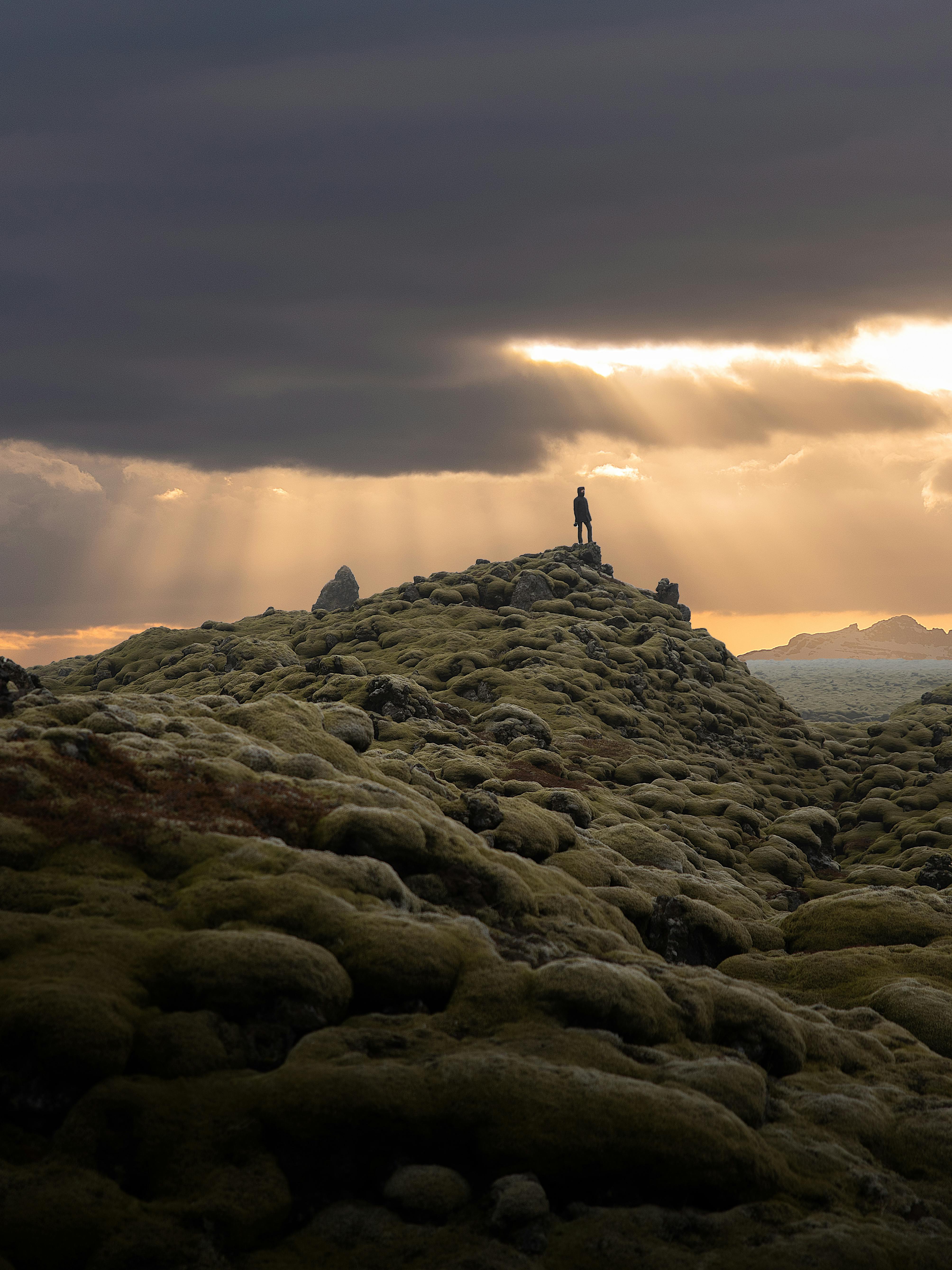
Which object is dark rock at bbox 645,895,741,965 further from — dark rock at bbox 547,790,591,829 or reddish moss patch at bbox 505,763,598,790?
reddish moss patch at bbox 505,763,598,790

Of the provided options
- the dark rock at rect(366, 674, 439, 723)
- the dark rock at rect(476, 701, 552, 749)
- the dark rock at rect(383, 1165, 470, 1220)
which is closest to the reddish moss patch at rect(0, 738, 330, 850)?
the dark rock at rect(383, 1165, 470, 1220)

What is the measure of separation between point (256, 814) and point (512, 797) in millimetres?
28739

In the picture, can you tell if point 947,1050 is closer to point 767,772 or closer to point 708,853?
point 708,853

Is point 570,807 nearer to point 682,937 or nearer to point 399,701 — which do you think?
point 682,937

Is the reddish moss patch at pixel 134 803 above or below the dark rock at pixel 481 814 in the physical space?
above

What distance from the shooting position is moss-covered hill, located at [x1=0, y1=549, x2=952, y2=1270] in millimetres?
22125

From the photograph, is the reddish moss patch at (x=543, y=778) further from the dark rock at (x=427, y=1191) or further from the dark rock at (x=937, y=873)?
the dark rock at (x=427, y=1191)

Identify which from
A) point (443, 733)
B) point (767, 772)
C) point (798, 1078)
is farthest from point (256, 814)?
point (767, 772)

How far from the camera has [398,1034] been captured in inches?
1085

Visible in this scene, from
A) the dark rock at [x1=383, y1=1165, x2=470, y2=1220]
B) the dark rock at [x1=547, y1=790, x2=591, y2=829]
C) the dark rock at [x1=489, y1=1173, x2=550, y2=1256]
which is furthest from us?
the dark rock at [x1=547, y1=790, x2=591, y2=829]

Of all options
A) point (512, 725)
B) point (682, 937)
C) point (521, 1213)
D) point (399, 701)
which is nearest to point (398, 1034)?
point (521, 1213)

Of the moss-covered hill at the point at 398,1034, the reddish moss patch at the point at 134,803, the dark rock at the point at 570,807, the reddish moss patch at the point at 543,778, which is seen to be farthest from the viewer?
the reddish moss patch at the point at 543,778

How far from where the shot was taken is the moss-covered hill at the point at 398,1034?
22.1 m

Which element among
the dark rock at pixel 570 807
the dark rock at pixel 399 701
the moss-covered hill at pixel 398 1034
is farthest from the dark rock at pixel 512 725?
the moss-covered hill at pixel 398 1034
